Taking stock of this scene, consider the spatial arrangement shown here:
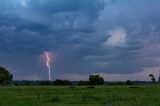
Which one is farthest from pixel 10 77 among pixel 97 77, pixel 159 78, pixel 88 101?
pixel 88 101

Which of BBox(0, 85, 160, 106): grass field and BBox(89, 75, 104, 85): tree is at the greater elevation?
BBox(89, 75, 104, 85): tree

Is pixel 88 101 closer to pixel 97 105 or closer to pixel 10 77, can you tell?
pixel 97 105

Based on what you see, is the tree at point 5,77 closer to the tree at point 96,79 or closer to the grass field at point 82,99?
the tree at point 96,79

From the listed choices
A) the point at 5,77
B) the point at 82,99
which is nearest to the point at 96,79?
the point at 5,77

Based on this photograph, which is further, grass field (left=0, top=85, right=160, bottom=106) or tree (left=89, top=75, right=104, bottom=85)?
tree (left=89, top=75, right=104, bottom=85)

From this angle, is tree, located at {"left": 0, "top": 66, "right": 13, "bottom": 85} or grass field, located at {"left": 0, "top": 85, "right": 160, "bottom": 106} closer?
grass field, located at {"left": 0, "top": 85, "right": 160, "bottom": 106}

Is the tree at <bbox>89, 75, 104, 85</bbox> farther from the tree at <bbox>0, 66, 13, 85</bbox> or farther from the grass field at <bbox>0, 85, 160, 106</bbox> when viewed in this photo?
the grass field at <bbox>0, 85, 160, 106</bbox>

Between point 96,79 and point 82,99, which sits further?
point 96,79

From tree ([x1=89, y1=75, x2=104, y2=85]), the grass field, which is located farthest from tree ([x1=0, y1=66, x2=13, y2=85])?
the grass field

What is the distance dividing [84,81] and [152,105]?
115037mm

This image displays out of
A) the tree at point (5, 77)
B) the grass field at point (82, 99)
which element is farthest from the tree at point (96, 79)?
the grass field at point (82, 99)

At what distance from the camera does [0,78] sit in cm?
14388

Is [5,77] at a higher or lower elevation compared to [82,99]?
higher

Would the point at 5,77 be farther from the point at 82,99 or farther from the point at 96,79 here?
the point at 82,99
